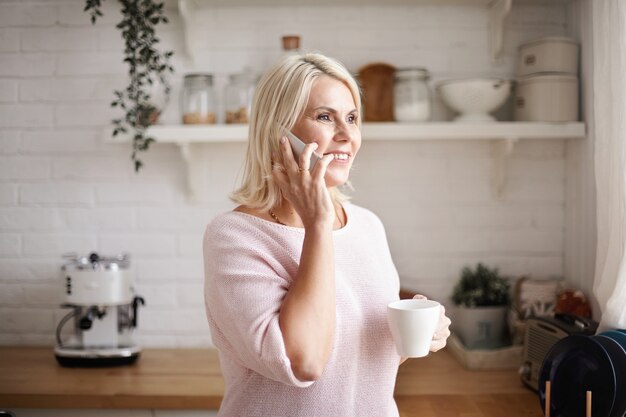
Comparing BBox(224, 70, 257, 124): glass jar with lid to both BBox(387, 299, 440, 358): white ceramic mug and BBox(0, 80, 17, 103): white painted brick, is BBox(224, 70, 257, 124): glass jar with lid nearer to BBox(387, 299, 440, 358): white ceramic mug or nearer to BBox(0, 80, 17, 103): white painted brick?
BBox(0, 80, 17, 103): white painted brick

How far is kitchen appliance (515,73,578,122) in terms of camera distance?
2.36 m

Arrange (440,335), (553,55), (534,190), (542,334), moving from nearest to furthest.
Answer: (440,335) < (542,334) < (553,55) < (534,190)

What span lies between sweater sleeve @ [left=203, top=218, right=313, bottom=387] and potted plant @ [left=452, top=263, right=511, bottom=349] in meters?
1.36

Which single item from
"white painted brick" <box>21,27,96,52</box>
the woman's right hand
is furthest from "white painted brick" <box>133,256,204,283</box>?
the woman's right hand

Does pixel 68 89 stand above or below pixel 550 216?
above

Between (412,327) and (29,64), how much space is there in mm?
2013

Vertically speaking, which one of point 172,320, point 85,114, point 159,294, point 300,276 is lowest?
point 172,320

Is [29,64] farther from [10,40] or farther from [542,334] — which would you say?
[542,334]

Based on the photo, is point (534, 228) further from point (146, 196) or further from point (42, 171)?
point (42, 171)

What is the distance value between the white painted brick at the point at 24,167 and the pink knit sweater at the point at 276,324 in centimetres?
155

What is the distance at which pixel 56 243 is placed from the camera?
263 cm

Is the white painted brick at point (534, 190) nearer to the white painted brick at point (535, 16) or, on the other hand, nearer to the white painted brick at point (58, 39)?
the white painted brick at point (535, 16)

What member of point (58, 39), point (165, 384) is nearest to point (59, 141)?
point (58, 39)

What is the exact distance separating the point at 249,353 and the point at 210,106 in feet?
4.64
